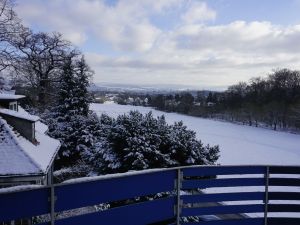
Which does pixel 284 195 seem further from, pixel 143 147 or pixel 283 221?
pixel 143 147

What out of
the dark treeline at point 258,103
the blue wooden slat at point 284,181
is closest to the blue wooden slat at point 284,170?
the blue wooden slat at point 284,181

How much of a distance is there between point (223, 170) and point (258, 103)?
87165mm

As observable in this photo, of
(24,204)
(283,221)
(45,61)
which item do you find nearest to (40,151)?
(283,221)

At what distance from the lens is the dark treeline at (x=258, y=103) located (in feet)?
258

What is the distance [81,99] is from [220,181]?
27927mm

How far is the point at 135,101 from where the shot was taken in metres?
142

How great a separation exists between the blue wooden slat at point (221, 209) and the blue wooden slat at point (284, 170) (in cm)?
53

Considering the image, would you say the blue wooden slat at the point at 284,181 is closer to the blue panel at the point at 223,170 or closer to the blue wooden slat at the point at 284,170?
the blue wooden slat at the point at 284,170

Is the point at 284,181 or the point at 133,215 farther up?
the point at 284,181

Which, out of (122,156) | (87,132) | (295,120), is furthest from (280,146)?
(122,156)

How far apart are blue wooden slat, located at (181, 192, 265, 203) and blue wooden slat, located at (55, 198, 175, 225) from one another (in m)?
0.27

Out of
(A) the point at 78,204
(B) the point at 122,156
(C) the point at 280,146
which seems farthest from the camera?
(C) the point at 280,146

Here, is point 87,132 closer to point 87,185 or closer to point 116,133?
point 116,133

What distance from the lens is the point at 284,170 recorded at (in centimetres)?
545
